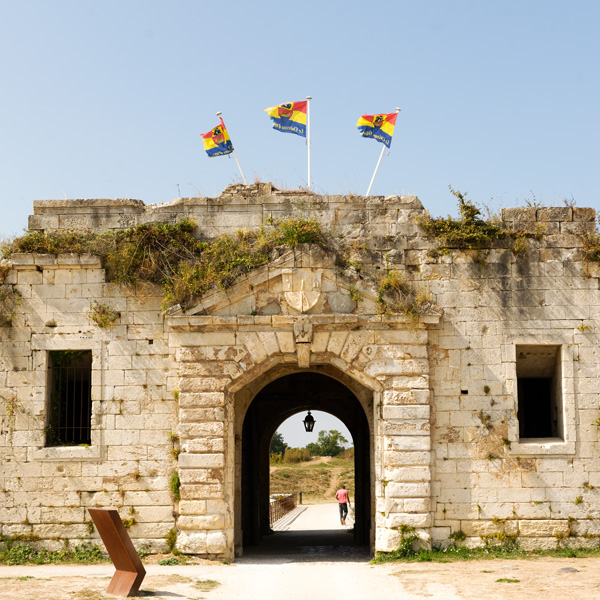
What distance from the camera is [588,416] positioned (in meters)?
10.7

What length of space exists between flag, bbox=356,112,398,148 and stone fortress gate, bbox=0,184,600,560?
1574mm

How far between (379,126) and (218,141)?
2648 mm

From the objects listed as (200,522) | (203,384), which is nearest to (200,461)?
(200,522)

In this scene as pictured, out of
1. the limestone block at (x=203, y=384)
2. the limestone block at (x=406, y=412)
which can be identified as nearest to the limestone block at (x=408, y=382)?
the limestone block at (x=406, y=412)

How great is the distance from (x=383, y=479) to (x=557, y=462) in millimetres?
2429

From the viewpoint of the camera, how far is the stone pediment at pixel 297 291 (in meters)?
10.6

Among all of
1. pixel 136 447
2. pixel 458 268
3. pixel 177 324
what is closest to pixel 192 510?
pixel 136 447

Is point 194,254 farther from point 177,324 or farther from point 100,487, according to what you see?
point 100,487

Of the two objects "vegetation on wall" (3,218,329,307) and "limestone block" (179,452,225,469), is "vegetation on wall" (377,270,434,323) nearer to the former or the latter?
"vegetation on wall" (3,218,329,307)

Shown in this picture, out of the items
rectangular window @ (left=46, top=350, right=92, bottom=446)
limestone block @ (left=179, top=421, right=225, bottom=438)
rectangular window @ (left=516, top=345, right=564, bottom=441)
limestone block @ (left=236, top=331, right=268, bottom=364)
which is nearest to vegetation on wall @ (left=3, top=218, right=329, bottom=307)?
limestone block @ (left=236, top=331, right=268, bottom=364)

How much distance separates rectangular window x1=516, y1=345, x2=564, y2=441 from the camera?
1102 centimetres

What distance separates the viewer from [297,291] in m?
10.7

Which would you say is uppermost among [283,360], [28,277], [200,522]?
[28,277]

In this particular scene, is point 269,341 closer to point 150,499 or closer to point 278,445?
point 150,499
